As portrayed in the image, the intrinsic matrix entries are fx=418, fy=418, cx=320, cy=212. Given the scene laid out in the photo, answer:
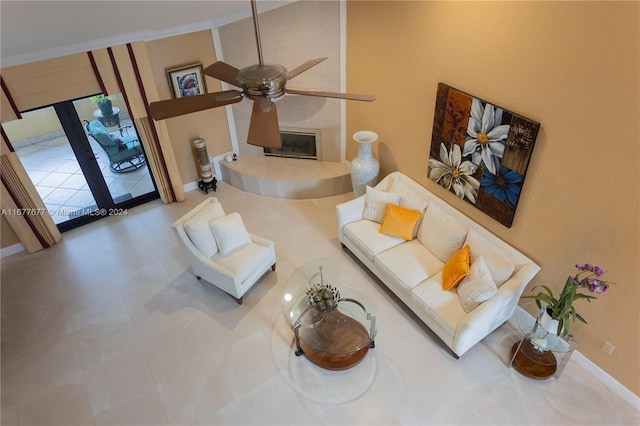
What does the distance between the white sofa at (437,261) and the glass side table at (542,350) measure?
0.31 metres

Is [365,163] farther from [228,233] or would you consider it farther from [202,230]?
[202,230]

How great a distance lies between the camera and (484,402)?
12.8 feet

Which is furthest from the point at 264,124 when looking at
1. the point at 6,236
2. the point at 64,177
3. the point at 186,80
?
the point at 6,236

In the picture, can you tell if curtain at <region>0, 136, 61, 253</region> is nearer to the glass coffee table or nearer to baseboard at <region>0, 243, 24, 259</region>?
A: baseboard at <region>0, 243, 24, 259</region>

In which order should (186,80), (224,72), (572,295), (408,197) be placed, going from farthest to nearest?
1. (186,80)
2. (408,197)
3. (572,295)
4. (224,72)

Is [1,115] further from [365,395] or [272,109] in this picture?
[365,395]

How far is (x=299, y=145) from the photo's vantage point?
687cm

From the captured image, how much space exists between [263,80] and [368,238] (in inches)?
116

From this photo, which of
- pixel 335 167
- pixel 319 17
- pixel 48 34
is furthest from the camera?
pixel 335 167

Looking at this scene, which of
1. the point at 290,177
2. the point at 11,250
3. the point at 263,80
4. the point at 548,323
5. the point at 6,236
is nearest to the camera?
the point at 263,80

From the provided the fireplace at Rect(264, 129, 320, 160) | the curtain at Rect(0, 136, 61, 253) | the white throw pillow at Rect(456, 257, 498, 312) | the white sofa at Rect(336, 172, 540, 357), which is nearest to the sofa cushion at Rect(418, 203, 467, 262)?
the white sofa at Rect(336, 172, 540, 357)

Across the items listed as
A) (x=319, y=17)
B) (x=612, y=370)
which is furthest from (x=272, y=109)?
(x=612, y=370)

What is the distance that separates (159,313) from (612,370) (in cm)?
471

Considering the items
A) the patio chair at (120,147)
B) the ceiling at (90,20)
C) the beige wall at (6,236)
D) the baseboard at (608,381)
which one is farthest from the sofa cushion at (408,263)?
the beige wall at (6,236)
